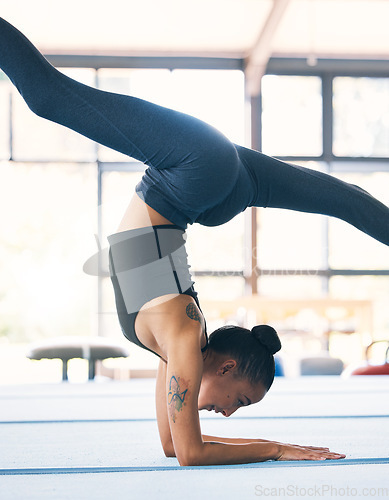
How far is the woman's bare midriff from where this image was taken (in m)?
1.50

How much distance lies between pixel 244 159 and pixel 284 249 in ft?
15.3

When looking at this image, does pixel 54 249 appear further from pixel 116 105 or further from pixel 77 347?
pixel 116 105

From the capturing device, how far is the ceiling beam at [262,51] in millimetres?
5484

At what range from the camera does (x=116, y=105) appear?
135 centimetres

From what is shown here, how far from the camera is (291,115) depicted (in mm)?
6402

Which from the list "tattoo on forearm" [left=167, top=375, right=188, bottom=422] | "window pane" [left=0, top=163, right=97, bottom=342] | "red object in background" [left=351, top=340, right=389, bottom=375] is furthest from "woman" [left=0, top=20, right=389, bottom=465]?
"window pane" [left=0, top=163, right=97, bottom=342]

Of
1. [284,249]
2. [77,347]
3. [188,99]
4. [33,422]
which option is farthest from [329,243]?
[33,422]

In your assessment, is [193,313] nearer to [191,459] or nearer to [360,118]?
[191,459]

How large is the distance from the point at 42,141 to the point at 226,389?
201 inches

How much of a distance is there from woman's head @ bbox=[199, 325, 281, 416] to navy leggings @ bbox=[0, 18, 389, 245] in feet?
1.06

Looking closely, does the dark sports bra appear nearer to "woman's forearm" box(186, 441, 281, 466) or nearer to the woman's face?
the woman's face

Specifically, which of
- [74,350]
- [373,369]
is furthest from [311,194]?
[373,369]

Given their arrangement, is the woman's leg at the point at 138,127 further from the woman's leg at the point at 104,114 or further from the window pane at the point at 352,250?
the window pane at the point at 352,250

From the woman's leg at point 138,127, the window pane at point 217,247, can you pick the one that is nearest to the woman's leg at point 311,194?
the woman's leg at point 138,127
